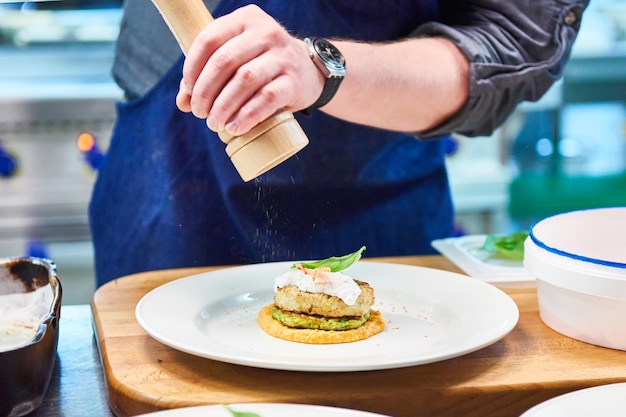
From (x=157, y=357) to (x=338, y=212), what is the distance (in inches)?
24.0

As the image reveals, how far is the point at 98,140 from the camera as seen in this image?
7.59ft

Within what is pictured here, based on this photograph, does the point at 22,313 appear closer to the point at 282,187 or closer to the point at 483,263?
the point at 282,187

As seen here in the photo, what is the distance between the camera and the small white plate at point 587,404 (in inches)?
26.7

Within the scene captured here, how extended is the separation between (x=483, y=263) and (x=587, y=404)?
1.69 feet

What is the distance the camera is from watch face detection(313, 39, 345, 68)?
1.04 meters

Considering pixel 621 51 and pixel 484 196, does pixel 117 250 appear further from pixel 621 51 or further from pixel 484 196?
pixel 621 51

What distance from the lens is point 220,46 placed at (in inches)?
36.0

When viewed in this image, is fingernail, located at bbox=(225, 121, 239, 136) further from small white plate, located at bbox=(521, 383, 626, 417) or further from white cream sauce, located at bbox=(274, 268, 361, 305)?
small white plate, located at bbox=(521, 383, 626, 417)

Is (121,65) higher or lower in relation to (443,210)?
higher

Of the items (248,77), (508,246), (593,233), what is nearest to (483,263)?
(508,246)

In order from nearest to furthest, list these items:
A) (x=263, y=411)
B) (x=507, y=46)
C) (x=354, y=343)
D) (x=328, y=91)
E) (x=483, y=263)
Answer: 1. (x=263, y=411)
2. (x=354, y=343)
3. (x=328, y=91)
4. (x=483, y=263)
5. (x=507, y=46)

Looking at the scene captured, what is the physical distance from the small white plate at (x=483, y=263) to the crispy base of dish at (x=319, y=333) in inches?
9.4

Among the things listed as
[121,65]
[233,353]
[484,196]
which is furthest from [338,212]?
[484,196]

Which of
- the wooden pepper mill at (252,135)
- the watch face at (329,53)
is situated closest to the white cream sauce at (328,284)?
the wooden pepper mill at (252,135)
